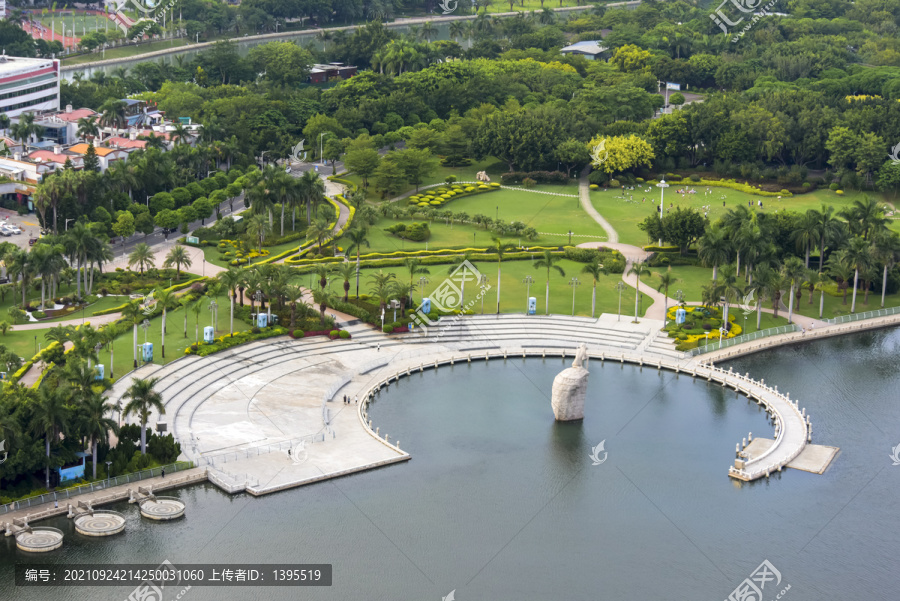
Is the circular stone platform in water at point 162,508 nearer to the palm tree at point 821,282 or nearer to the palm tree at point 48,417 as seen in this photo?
the palm tree at point 48,417

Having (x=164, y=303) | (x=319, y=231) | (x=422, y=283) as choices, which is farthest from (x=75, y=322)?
(x=422, y=283)

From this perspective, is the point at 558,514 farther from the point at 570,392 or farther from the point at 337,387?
the point at 337,387

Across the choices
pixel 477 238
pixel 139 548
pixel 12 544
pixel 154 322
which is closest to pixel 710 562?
pixel 139 548

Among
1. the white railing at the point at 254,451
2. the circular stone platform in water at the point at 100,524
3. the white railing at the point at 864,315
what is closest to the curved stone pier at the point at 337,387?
the white railing at the point at 254,451

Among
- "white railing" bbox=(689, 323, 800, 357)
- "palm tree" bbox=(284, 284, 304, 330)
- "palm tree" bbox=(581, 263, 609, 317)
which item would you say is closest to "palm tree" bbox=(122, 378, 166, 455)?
"palm tree" bbox=(284, 284, 304, 330)

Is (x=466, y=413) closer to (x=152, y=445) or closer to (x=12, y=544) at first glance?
(x=152, y=445)

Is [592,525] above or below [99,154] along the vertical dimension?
below
